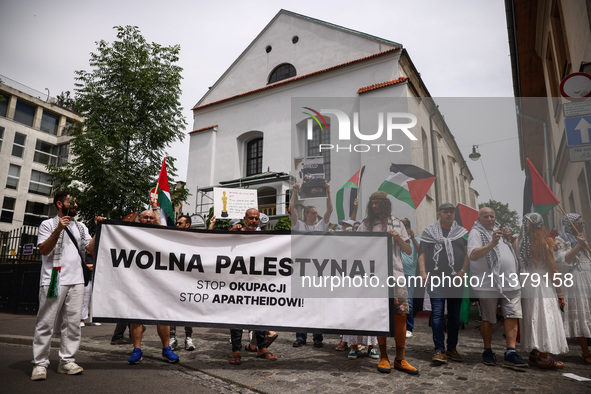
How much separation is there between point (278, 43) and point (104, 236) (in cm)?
2494

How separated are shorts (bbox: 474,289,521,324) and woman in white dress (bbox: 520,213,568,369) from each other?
0.22 m

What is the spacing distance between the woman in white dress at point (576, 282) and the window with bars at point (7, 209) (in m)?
49.9

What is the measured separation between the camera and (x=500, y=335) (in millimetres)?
7379

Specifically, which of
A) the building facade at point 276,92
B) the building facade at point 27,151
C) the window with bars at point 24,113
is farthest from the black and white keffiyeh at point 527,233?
the window with bars at point 24,113

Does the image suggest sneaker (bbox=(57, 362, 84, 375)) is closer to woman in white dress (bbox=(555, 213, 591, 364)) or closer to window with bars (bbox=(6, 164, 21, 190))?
woman in white dress (bbox=(555, 213, 591, 364))

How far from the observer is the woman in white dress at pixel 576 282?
5.21 meters

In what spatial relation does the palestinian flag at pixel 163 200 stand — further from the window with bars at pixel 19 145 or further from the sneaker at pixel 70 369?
the window with bars at pixel 19 145

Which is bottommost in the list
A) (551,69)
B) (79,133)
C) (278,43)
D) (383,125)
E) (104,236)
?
(104,236)

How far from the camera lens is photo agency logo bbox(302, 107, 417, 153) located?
5.77m

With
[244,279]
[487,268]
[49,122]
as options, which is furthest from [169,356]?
[49,122]

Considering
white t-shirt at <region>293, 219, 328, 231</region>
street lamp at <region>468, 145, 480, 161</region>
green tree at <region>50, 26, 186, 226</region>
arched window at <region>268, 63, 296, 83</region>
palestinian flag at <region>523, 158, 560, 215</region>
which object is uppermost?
arched window at <region>268, 63, 296, 83</region>

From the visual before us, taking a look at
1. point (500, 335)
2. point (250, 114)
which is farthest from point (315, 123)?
point (250, 114)

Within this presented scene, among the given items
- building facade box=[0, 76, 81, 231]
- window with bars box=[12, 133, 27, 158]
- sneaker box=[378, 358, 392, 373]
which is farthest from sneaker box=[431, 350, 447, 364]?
window with bars box=[12, 133, 27, 158]

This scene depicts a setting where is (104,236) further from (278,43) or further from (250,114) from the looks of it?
(278,43)
